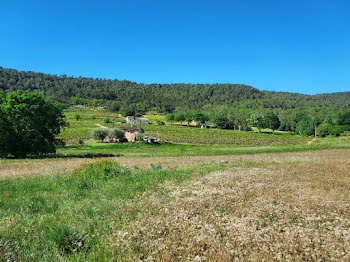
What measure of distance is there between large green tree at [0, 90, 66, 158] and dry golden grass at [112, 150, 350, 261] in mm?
32098

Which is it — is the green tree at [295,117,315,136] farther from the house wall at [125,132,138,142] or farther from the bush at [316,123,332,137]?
the house wall at [125,132,138,142]

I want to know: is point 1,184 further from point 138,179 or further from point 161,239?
point 161,239

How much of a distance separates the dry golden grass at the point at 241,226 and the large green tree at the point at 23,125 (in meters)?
32.1

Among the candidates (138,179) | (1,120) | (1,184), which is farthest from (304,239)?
(1,120)

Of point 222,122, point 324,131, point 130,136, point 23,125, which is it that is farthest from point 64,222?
point 222,122

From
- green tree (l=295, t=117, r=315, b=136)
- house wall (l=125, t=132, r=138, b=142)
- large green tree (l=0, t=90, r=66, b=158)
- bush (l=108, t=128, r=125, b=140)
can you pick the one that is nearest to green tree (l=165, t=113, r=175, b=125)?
green tree (l=295, t=117, r=315, b=136)

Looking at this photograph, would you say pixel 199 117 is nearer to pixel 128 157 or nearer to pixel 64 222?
pixel 128 157

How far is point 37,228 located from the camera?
581 cm

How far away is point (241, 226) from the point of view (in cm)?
536

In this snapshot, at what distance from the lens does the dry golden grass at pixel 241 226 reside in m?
4.34

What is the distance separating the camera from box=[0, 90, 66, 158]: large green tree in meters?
32.4

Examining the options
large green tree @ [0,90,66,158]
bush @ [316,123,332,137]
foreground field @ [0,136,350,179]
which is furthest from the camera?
bush @ [316,123,332,137]

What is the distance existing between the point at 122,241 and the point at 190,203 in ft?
9.41

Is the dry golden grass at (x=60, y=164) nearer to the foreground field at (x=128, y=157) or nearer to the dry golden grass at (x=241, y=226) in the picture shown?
the foreground field at (x=128, y=157)
